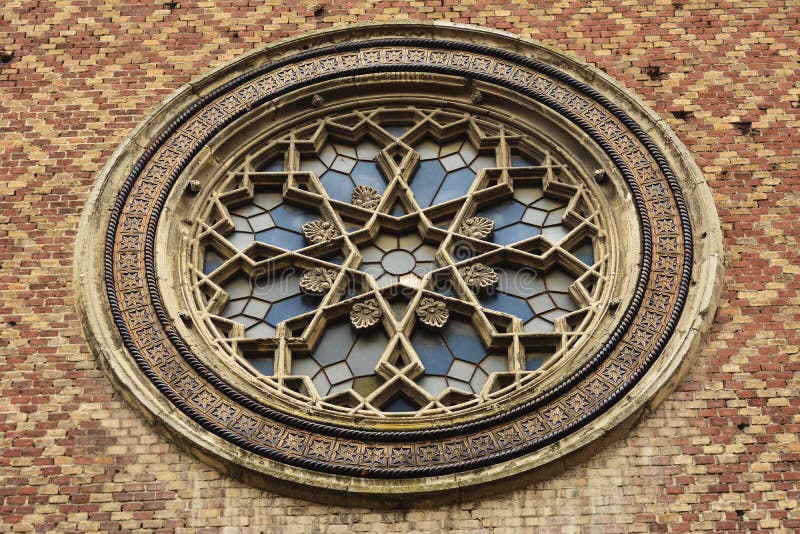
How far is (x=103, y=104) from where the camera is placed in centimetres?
1689

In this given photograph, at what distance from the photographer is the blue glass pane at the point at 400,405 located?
15.1 m

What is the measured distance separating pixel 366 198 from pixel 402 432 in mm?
2987

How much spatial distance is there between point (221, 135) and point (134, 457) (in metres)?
3.72

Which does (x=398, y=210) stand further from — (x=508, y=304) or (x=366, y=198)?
(x=508, y=304)

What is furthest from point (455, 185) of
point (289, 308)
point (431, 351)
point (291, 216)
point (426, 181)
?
point (289, 308)

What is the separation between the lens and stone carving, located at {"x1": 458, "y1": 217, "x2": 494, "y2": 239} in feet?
53.2

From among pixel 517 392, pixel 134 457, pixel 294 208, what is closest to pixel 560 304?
pixel 517 392

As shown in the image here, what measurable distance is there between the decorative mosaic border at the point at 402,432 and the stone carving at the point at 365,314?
1.39 m

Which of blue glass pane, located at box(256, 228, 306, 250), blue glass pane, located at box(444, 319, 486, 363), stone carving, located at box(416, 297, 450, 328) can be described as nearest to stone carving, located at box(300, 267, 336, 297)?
blue glass pane, located at box(256, 228, 306, 250)

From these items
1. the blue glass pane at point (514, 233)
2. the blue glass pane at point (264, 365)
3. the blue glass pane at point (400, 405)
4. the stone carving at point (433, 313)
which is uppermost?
the blue glass pane at point (514, 233)

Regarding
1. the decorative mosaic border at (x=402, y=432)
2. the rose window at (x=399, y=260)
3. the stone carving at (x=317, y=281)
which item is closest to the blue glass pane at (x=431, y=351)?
the rose window at (x=399, y=260)

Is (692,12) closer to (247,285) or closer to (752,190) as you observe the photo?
(752,190)

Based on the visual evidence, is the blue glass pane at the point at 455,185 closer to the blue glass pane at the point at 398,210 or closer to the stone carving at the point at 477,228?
the blue glass pane at the point at 398,210

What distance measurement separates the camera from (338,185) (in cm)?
1686
